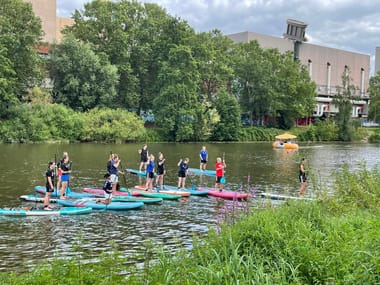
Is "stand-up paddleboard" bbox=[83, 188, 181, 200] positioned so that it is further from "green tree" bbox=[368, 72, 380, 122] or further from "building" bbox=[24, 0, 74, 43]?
"green tree" bbox=[368, 72, 380, 122]

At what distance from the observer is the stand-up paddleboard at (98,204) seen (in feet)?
56.8

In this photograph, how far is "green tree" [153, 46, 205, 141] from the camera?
2539 inches

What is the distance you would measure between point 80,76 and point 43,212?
48113mm

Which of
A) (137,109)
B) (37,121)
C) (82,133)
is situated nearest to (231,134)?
(137,109)

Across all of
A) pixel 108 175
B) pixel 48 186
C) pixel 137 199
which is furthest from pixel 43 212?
pixel 137 199

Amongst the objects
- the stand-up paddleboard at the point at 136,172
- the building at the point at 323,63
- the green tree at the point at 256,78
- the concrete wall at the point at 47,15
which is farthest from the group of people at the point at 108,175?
the building at the point at 323,63

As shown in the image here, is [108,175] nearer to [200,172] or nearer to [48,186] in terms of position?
[48,186]

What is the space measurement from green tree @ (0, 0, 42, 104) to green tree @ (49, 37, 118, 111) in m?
3.68

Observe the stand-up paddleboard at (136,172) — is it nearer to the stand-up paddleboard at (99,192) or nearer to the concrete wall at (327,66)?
the stand-up paddleboard at (99,192)

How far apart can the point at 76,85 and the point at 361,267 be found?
57.7 meters

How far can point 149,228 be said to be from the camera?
14.5m

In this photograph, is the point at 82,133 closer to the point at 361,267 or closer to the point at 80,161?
the point at 80,161

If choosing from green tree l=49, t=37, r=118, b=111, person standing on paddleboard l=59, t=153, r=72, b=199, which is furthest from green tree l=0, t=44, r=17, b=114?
person standing on paddleboard l=59, t=153, r=72, b=199

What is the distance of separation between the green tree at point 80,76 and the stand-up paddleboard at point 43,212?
46.0 meters
